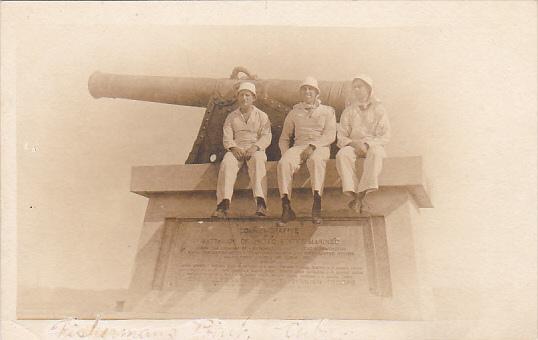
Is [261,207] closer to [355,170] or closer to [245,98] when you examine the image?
[355,170]

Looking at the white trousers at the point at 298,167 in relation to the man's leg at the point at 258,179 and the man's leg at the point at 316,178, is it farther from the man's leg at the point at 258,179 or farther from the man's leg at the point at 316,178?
the man's leg at the point at 258,179

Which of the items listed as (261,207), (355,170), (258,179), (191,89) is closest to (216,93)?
(191,89)

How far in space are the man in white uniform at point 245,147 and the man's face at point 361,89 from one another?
0.94 meters

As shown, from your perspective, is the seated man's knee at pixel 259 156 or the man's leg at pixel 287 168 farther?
the seated man's knee at pixel 259 156

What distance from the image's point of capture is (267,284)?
4809 millimetres

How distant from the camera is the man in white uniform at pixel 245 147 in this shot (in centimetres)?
484

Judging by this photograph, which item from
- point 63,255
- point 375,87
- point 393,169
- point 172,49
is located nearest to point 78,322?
point 63,255

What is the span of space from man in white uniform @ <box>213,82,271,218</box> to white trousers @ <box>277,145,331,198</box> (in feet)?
0.64

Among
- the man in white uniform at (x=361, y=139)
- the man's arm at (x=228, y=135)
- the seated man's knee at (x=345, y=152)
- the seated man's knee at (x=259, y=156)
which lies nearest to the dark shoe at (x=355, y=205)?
the man in white uniform at (x=361, y=139)

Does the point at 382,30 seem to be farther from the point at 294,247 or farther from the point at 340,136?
the point at 294,247

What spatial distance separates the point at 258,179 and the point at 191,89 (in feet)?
5.60

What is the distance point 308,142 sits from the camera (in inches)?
201

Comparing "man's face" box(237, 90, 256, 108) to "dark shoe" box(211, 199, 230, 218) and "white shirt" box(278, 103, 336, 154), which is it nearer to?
"white shirt" box(278, 103, 336, 154)

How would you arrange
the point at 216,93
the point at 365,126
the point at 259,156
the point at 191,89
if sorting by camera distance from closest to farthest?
1. the point at 259,156
2. the point at 365,126
3. the point at 216,93
4. the point at 191,89
